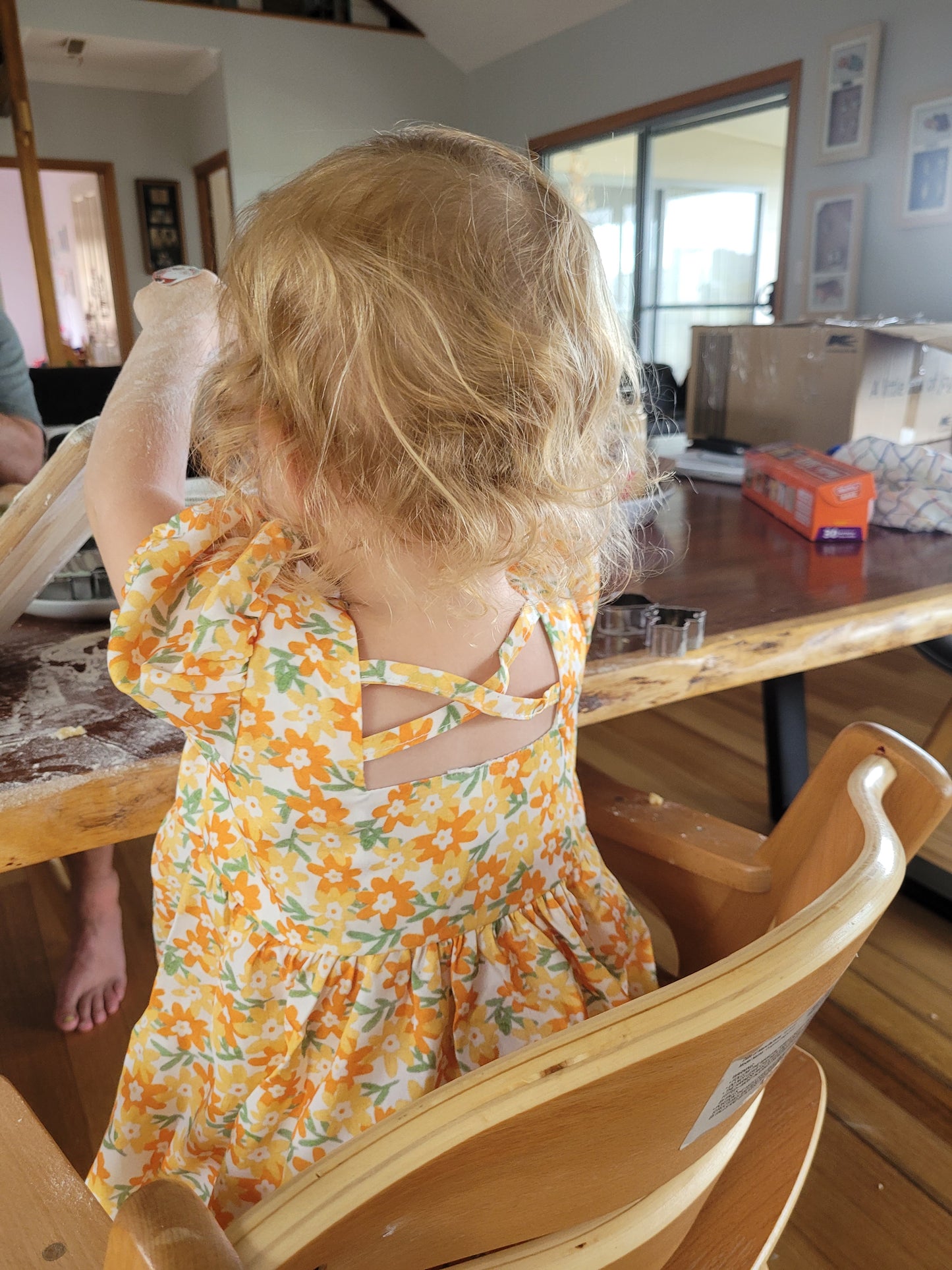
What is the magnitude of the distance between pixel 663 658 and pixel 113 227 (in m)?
5.98

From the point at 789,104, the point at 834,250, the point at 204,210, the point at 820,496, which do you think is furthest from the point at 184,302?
the point at 204,210

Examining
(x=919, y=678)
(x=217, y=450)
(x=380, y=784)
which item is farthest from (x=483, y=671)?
(x=919, y=678)

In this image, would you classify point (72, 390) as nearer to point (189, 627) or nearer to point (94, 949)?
point (94, 949)

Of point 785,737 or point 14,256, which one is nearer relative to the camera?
point 785,737

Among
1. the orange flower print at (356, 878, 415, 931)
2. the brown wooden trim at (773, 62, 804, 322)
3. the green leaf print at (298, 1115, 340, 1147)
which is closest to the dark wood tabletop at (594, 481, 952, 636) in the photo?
the orange flower print at (356, 878, 415, 931)

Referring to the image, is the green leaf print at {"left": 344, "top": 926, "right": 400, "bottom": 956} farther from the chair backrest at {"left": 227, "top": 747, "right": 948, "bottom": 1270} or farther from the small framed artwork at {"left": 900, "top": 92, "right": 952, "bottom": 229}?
the small framed artwork at {"left": 900, "top": 92, "right": 952, "bottom": 229}

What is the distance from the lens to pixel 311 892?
0.57 metres

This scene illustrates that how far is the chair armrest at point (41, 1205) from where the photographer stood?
37cm

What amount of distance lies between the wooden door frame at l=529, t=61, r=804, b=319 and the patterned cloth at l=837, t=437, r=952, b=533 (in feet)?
7.96

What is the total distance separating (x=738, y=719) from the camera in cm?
227

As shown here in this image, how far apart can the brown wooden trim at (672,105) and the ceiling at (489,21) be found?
47cm

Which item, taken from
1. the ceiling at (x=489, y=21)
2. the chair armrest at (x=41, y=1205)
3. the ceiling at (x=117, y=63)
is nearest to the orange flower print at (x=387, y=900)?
the chair armrest at (x=41, y=1205)

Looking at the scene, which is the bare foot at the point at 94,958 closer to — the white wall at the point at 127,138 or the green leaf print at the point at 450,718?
the green leaf print at the point at 450,718

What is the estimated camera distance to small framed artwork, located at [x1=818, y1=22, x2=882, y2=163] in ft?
10.7
